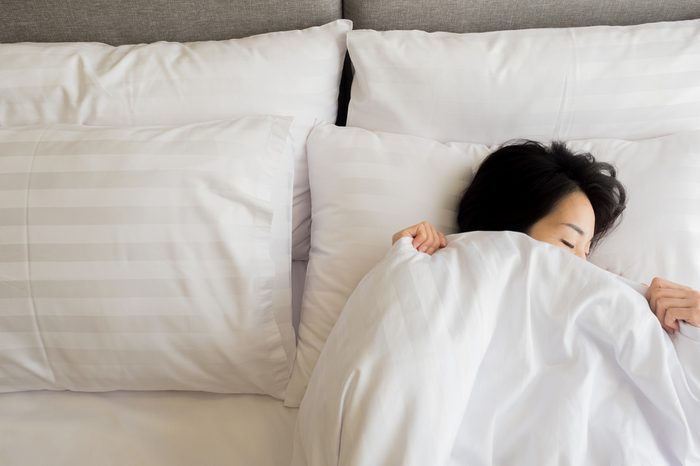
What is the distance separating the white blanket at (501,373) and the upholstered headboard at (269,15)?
1.96 ft

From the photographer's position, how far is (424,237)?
3.15 feet

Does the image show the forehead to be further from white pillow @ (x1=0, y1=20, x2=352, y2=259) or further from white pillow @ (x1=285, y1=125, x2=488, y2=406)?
white pillow @ (x1=0, y1=20, x2=352, y2=259)

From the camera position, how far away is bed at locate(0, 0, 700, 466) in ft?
3.12

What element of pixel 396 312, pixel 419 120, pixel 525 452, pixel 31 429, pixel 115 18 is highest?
pixel 115 18

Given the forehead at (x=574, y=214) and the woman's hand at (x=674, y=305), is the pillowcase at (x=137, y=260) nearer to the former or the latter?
the forehead at (x=574, y=214)

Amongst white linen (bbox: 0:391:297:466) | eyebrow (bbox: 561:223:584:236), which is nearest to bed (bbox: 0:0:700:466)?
white linen (bbox: 0:391:297:466)

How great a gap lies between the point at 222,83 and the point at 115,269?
42 cm

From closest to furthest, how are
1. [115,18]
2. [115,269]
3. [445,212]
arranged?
[115,269] → [445,212] → [115,18]

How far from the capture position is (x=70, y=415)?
1023 mm

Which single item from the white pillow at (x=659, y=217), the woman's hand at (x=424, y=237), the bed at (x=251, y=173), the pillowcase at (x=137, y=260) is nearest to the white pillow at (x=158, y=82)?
the bed at (x=251, y=173)

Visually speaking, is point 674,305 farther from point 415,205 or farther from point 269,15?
point 269,15

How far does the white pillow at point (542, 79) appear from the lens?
1.10 m

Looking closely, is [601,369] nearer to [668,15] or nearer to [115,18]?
[668,15]

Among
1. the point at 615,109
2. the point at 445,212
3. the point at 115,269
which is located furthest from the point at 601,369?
the point at 115,269
